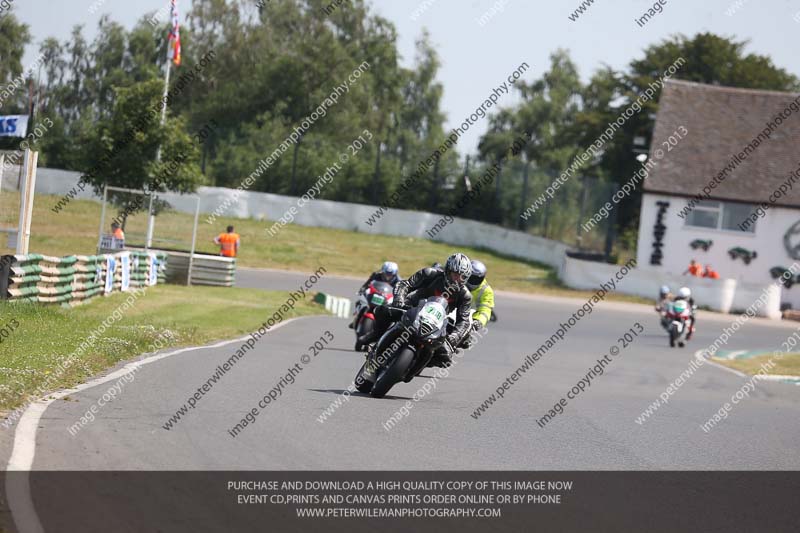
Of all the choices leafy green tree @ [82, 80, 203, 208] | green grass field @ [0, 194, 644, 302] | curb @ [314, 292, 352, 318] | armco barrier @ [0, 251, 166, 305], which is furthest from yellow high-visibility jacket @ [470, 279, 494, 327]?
green grass field @ [0, 194, 644, 302]

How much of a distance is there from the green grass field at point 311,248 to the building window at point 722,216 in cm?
593

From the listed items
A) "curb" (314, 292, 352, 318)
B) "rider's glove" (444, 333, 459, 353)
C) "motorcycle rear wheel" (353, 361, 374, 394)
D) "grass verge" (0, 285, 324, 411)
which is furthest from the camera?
"curb" (314, 292, 352, 318)

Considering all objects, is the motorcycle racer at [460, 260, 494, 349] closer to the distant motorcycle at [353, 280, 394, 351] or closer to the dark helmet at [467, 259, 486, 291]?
the dark helmet at [467, 259, 486, 291]

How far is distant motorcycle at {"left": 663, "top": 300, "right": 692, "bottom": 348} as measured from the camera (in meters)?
26.1

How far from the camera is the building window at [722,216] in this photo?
44.2 meters

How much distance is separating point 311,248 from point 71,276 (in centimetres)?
2717

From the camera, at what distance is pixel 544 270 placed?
4744cm

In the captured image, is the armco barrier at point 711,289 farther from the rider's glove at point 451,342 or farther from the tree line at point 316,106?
the rider's glove at point 451,342

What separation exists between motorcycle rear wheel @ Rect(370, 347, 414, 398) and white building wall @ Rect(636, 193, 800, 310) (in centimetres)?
3386

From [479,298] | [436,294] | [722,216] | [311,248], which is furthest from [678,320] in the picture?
[311,248]

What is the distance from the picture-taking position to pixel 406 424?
9.57 meters

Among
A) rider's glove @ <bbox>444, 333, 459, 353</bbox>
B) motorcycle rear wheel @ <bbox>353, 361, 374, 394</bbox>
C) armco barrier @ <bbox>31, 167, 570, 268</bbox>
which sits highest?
armco barrier @ <bbox>31, 167, 570, 268</bbox>

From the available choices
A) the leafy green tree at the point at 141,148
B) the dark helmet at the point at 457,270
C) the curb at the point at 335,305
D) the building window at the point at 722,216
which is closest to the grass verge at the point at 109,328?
the curb at the point at 335,305
